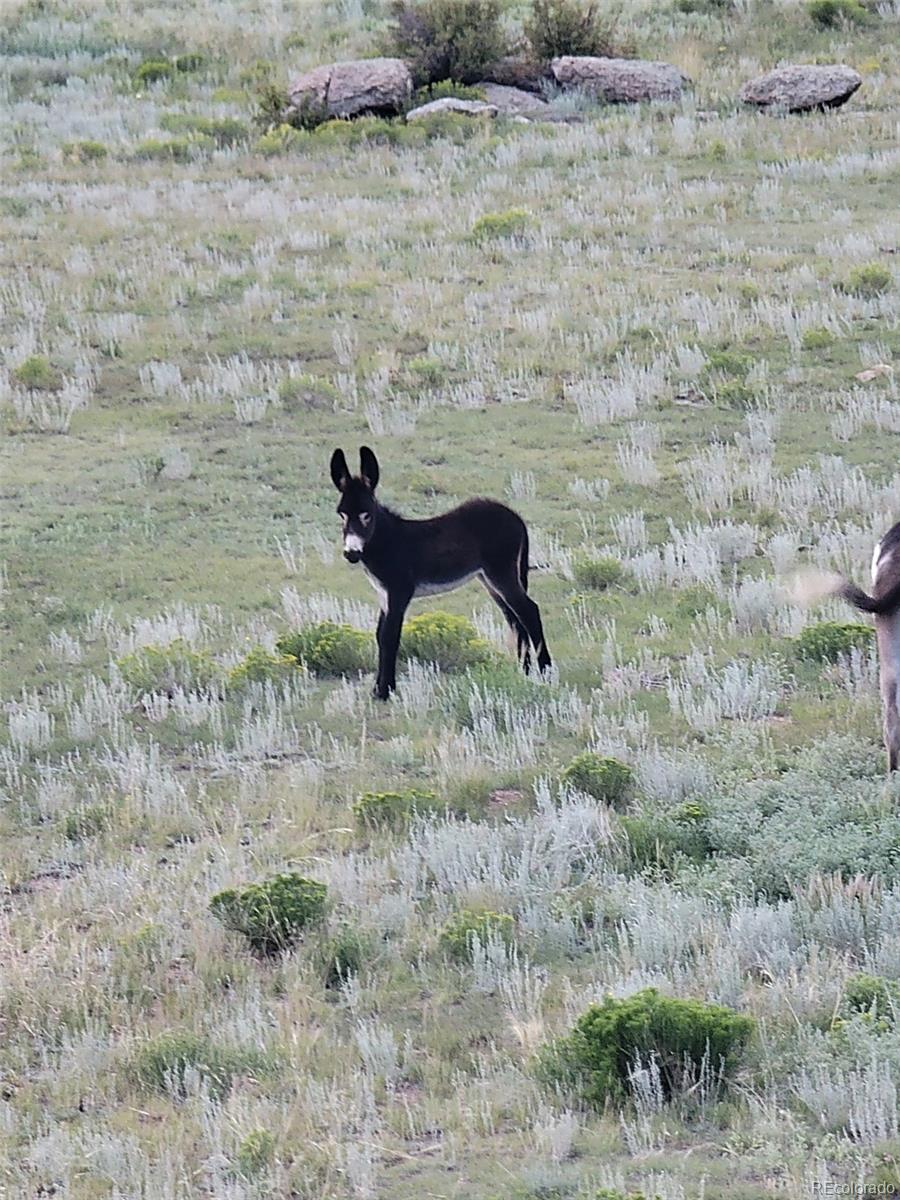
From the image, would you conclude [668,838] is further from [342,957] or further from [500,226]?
[500,226]

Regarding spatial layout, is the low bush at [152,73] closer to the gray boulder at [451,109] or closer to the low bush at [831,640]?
the gray boulder at [451,109]

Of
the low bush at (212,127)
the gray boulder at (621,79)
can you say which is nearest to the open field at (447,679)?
the low bush at (212,127)

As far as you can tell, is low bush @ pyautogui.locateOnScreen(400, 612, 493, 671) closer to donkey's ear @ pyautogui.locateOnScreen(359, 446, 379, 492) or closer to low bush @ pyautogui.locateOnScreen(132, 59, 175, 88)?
donkey's ear @ pyautogui.locateOnScreen(359, 446, 379, 492)

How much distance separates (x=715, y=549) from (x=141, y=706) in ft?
15.5

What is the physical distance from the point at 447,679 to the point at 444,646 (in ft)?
1.45

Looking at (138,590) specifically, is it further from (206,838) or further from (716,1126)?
(716,1126)

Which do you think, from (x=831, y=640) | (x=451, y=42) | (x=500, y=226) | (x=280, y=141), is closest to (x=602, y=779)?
(x=831, y=640)

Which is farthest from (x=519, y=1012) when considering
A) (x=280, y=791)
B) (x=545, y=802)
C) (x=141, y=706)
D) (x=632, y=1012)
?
(x=141, y=706)

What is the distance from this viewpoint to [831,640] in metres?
11.3

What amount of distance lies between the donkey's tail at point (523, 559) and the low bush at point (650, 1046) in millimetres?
5000

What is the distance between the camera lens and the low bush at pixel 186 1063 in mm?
6328

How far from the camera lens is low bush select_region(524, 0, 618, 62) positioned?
35719 millimetres

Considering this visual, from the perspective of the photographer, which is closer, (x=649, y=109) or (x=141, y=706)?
(x=141, y=706)

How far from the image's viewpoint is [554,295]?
71.3 feet
